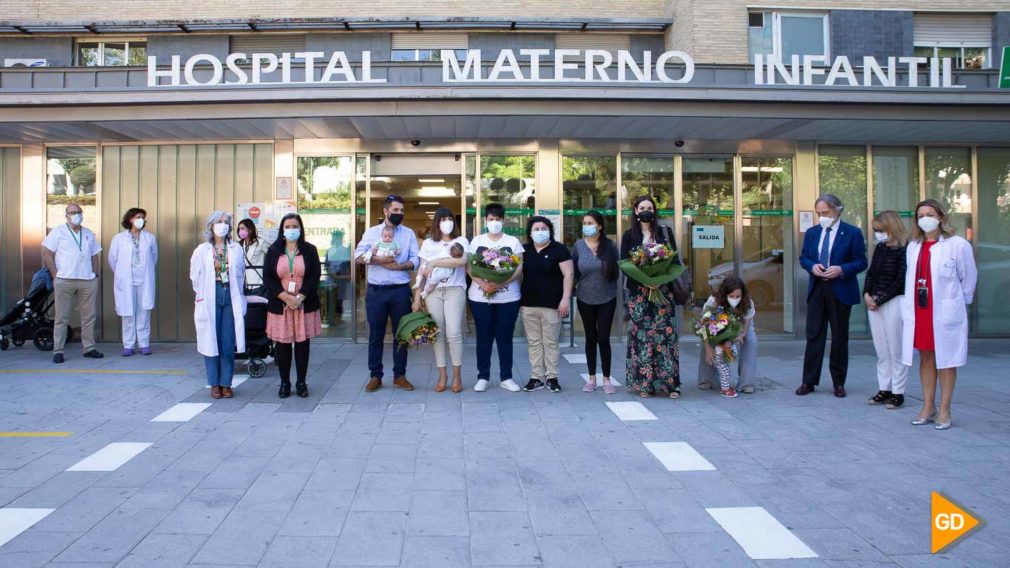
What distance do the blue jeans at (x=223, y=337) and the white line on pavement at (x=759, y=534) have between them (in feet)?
15.9

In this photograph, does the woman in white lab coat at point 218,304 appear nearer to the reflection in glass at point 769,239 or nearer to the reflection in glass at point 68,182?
the reflection in glass at point 68,182

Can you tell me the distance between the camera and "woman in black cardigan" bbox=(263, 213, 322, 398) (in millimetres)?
6809

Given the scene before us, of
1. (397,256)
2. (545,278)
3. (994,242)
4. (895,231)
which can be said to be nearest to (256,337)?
(397,256)

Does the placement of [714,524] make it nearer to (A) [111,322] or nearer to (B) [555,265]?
(B) [555,265]

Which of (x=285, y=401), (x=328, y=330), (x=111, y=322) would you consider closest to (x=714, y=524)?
(x=285, y=401)

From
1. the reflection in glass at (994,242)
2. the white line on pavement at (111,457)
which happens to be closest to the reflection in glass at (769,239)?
the reflection in glass at (994,242)

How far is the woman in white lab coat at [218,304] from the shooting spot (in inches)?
272

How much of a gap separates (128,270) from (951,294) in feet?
31.8

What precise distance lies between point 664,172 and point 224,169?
6.83 meters

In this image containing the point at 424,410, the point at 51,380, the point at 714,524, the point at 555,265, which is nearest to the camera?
the point at 714,524

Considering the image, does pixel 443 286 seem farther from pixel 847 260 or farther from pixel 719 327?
pixel 847 260

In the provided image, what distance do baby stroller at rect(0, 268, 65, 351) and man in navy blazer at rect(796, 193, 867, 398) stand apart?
977 cm

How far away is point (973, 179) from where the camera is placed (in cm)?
1152

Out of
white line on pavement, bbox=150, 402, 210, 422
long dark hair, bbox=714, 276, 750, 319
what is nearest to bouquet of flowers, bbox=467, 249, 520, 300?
long dark hair, bbox=714, 276, 750, 319
